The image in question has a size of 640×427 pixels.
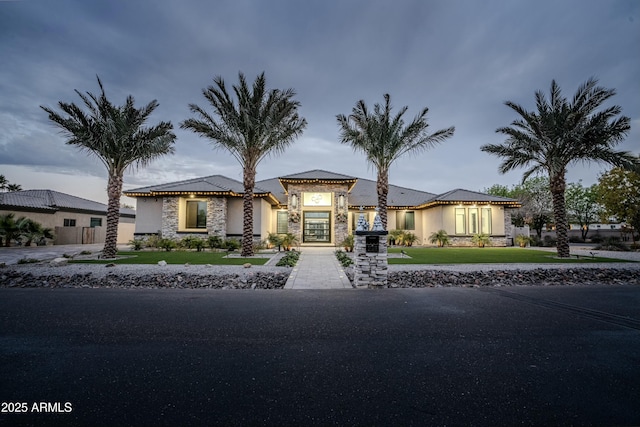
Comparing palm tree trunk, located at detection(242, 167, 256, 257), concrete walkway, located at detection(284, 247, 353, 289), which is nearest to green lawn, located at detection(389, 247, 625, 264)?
concrete walkway, located at detection(284, 247, 353, 289)

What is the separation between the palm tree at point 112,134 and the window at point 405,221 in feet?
65.1

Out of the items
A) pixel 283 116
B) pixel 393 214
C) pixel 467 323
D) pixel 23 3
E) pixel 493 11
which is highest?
pixel 493 11

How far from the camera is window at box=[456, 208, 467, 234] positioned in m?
23.3

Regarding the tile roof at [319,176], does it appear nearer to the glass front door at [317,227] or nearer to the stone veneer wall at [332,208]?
the stone veneer wall at [332,208]

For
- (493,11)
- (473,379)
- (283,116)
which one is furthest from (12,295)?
(493,11)

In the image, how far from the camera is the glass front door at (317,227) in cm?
2194

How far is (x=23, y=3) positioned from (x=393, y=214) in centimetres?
2494

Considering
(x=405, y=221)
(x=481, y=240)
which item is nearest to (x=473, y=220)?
(x=481, y=240)

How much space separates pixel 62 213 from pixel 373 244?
30905 millimetres

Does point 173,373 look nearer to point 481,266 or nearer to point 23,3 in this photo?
point 481,266

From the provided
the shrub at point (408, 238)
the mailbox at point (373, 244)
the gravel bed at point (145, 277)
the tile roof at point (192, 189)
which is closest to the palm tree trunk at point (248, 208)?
the gravel bed at point (145, 277)

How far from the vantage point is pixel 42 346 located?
3.54 m

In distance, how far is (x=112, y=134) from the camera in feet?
43.4

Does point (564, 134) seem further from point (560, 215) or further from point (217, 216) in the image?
point (217, 216)
